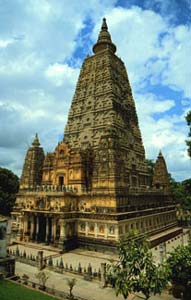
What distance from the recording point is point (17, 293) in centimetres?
1705

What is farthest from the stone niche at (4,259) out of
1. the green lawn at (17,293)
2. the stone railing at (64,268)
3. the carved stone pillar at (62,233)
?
the carved stone pillar at (62,233)

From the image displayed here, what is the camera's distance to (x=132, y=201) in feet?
116

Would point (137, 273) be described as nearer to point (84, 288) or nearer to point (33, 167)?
point (84, 288)

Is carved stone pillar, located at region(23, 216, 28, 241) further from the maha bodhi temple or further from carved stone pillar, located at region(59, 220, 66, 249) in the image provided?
carved stone pillar, located at region(59, 220, 66, 249)

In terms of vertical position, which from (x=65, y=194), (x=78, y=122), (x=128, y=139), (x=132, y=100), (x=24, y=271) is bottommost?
(x=24, y=271)

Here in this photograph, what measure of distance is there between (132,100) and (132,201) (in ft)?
72.0

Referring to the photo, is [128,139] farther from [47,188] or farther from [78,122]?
[47,188]

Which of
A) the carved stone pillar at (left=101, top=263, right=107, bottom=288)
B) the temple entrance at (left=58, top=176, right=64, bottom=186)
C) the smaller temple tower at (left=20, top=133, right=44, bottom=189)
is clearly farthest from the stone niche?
the smaller temple tower at (left=20, top=133, right=44, bottom=189)

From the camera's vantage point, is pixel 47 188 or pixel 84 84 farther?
pixel 84 84

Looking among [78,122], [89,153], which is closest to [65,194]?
[89,153]

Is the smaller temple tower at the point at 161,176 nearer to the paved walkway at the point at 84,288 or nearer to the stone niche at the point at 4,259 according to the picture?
the paved walkway at the point at 84,288

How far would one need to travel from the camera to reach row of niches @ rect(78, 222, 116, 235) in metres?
31.2

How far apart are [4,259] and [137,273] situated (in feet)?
39.4

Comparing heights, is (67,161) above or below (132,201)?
above
